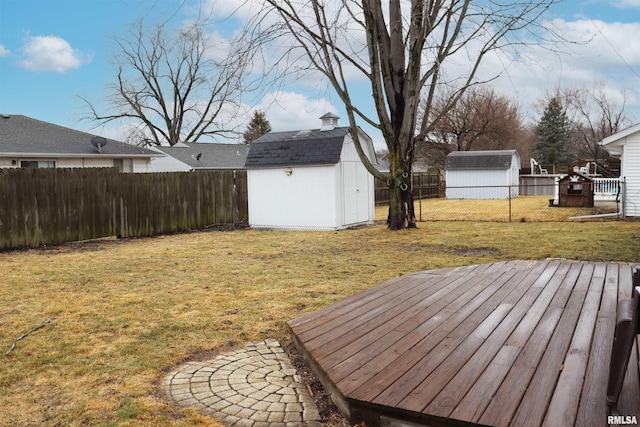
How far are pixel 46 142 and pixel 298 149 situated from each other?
10802mm

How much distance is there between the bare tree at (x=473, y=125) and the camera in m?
36.7

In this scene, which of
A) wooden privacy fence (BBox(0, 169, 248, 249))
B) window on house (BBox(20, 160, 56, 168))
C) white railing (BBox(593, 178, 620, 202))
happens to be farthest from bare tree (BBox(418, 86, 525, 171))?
window on house (BBox(20, 160, 56, 168))

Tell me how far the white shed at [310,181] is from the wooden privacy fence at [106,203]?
4.07 ft

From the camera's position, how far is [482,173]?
29734 mm

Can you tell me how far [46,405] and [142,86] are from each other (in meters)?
36.9

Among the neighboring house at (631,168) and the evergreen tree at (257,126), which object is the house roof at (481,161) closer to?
the neighboring house at (631,168)

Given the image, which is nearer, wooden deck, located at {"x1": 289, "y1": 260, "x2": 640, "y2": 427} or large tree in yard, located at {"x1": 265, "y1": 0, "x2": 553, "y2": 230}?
wooden deck, located at {"x1": 289, "y1": 260, "x2": 640, "y2": 427}

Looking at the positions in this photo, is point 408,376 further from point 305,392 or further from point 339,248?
point 339,248

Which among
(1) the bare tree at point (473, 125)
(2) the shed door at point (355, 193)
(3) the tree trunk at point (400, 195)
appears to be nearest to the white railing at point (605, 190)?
(2) the shed door at point (355, 193)

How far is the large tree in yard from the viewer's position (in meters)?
11.6

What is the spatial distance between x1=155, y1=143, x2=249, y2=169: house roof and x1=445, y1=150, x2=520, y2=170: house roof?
1345cm

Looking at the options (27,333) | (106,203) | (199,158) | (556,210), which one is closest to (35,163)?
(106,203)

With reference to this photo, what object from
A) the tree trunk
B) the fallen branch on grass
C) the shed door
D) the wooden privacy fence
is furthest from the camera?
the shed door

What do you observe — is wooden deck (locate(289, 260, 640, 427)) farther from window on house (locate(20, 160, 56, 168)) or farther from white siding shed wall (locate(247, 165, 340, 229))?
window on house (locate(20, 160, 56, 168))
